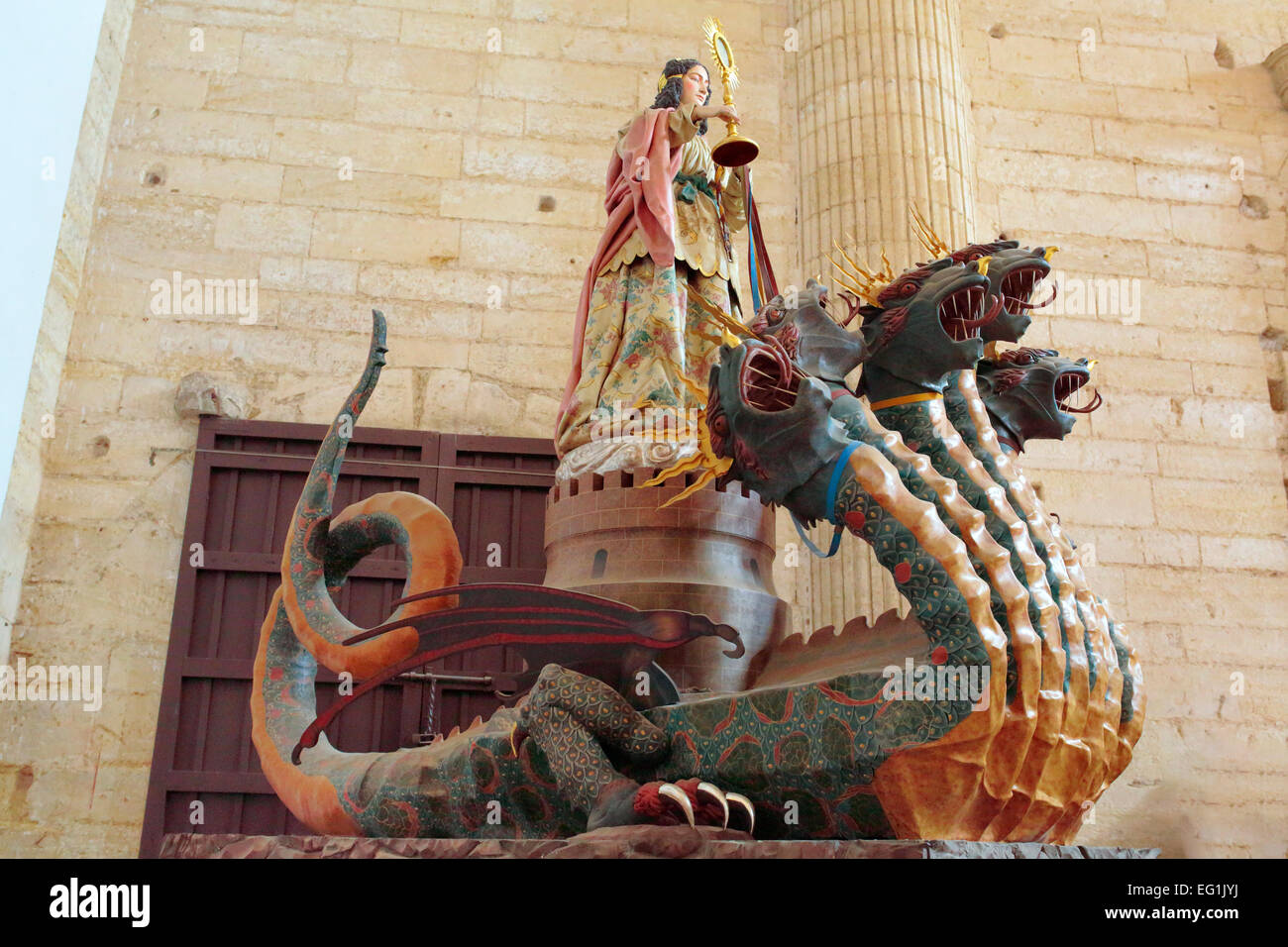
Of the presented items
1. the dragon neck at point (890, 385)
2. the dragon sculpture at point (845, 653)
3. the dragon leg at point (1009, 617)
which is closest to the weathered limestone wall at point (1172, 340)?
the dragon sculpture at point (845, 653)

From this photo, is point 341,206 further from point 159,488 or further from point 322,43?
point 159,488

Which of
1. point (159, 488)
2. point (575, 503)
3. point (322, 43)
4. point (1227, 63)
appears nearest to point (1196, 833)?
point (575, 503)

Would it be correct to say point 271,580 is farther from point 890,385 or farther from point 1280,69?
point 1280,69

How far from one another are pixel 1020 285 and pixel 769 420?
92 cm

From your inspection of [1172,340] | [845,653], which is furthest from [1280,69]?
[845,653]

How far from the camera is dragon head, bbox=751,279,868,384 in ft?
10.5

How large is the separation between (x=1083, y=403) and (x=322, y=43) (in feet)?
18.1

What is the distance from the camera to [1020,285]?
3266 millimetres

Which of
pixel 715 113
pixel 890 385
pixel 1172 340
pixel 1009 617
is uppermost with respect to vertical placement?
pixel 1172 340

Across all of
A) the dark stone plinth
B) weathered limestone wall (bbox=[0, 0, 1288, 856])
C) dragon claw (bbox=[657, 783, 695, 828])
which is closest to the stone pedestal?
dragon claw (bbox=[657, 783, 695, 828])

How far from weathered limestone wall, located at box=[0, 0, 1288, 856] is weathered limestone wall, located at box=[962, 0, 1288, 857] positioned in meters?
0.02

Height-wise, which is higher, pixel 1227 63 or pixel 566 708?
pixel 1227 63

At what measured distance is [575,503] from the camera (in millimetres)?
3783
